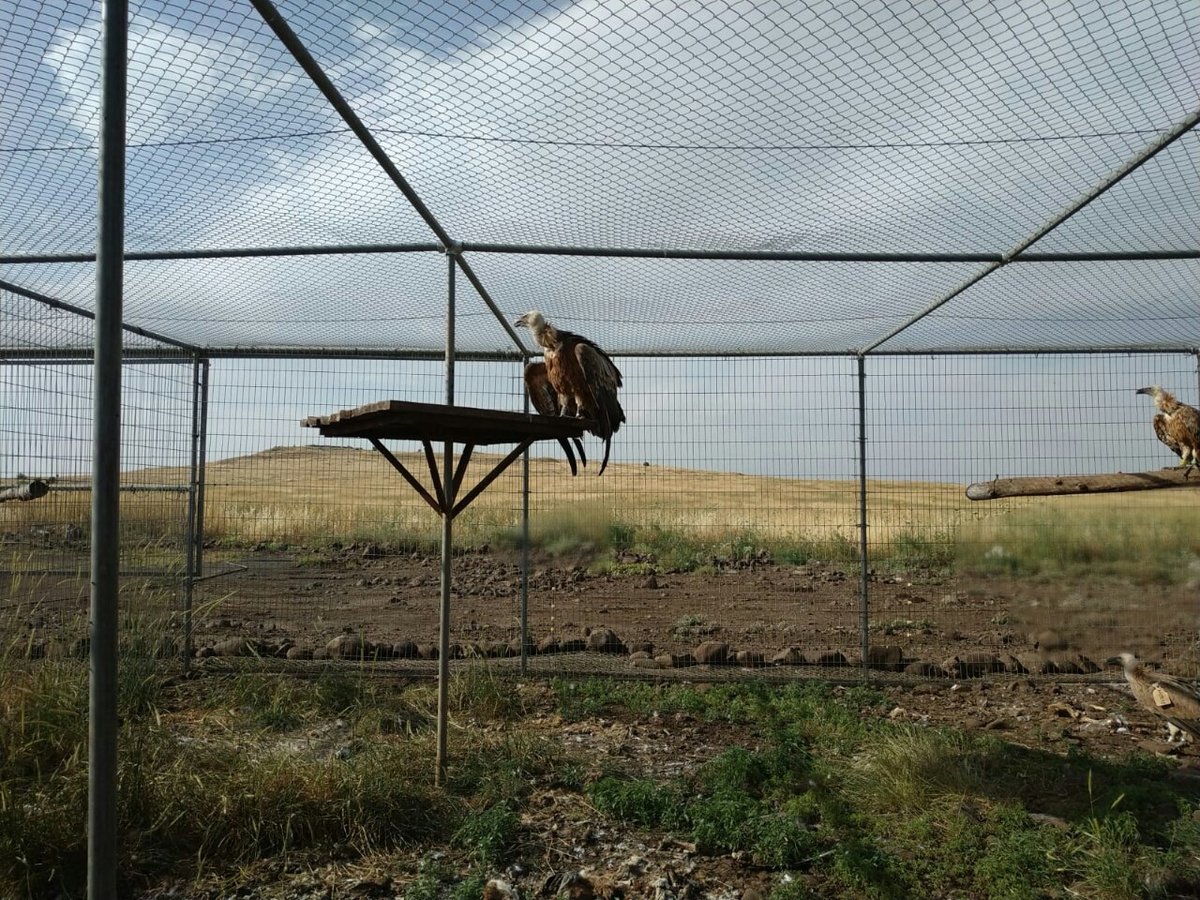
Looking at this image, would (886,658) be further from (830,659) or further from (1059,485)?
(1059,485)

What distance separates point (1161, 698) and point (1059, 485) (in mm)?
1348

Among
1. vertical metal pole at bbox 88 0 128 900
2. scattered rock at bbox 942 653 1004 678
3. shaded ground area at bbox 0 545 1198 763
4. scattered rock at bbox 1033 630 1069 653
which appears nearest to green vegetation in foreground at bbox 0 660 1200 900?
shaded ground area at bbox 0 545 1198 763

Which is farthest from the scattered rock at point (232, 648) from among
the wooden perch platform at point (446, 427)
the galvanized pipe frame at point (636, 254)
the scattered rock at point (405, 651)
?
the galvanized pipe frame at point (636, 254)

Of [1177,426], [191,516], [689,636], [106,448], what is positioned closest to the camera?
[106,448]

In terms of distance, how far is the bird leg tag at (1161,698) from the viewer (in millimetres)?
4184

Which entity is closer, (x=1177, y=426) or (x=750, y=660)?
(x=1177, y=426)

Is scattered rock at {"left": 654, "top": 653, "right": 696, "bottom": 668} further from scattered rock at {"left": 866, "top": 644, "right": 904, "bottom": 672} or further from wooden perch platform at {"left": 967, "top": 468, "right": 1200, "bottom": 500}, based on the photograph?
wooden perch platform at {"left": 967, "top": 468, "right": 1200, "bottom": 500}

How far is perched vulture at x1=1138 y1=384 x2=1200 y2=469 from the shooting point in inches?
220

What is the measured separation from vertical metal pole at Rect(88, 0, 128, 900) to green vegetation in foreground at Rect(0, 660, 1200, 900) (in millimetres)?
1101

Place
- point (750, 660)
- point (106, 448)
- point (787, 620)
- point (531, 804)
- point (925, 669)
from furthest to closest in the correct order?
point (787, 620), point (750, 660), point (925, 669), point (531, 804), point (106, 448)

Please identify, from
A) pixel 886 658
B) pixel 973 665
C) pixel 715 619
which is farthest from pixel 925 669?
pixel 715 619

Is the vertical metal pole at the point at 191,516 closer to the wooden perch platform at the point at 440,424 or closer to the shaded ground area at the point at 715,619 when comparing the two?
the shaded ground area at the point at 715,619

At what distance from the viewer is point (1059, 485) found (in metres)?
4.95

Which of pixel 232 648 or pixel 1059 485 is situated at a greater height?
pixel 1059 485
